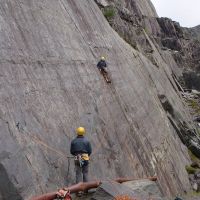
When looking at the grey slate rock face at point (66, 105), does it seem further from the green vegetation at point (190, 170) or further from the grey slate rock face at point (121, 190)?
the grey slate rock face at point (121, 190)

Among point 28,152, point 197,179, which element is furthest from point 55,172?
point 197,179

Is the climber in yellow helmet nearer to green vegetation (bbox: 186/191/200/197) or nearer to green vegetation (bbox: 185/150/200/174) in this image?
green vegetation (bbox: 186/191/200/197)

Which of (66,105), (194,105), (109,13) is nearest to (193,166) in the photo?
(109,13)

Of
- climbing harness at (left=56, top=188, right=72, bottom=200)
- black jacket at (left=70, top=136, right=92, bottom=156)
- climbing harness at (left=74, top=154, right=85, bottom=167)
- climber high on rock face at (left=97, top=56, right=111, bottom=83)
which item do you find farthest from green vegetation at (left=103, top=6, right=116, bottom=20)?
climbing harness at (left=56, top=188, right=72, bottom=200)

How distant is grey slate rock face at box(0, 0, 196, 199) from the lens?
17250mm

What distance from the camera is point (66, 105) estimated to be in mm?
22000

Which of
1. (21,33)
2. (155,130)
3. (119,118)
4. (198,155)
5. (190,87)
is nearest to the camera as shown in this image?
(21,33)

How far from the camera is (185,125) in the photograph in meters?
49.9

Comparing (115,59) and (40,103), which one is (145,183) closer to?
(40,103)

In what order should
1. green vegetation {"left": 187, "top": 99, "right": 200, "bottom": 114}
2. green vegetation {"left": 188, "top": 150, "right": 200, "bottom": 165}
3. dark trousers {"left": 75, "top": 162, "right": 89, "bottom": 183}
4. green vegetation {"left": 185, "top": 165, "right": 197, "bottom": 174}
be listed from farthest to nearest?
A: green vegetation {"left": 187, "top": 99, "right": 200, "bottom": 114} → green vegetation {"left": 188, "top": 150, "right": 200, "bottom": 165} → green vegetation {"left": 185, "top": 165, "right": 197, "bottom": 174} → dark trousers {"left": 75, "top": 162, "right": 89, "bottom": 183}

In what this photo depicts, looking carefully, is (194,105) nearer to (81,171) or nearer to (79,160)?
(81,171)

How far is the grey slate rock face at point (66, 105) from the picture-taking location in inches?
679

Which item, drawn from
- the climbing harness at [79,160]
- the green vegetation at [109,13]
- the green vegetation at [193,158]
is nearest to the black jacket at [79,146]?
the climbing harness at [79,160]

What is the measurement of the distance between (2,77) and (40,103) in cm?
251
